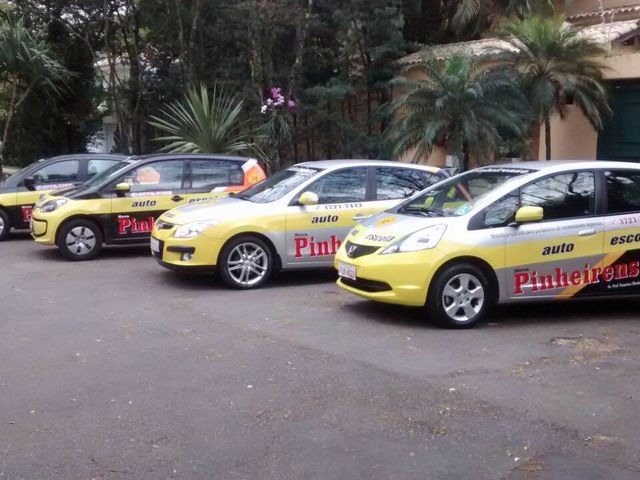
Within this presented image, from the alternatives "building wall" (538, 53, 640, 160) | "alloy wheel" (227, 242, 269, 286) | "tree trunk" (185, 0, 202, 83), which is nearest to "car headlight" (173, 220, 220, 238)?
"alloy wheel" (227, 242, 269, 286)

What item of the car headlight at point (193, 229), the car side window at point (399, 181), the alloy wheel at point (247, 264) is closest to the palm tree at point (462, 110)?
the car side window at point (399, 181)

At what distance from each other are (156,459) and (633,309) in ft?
20.2

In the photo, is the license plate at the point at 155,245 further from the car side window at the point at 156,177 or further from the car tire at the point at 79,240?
the car tire at the point at 79,240

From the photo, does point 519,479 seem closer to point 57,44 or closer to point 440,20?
point 440,20

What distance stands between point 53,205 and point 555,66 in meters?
8.90

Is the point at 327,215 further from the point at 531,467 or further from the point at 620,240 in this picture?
the point at 531,467

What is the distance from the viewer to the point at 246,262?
10391 millimetres

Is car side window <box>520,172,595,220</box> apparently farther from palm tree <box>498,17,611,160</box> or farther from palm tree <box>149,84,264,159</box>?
palm tree <box>149,84,264,159</box>

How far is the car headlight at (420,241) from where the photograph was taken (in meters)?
8.25

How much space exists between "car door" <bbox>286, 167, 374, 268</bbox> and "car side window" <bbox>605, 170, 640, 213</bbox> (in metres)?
3.11

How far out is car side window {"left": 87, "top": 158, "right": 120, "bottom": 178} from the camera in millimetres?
15602

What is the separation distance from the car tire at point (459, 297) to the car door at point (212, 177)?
5.54 meters

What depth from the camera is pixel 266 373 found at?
6.74 meters

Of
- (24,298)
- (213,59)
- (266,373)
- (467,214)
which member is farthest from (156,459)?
(213,59)
